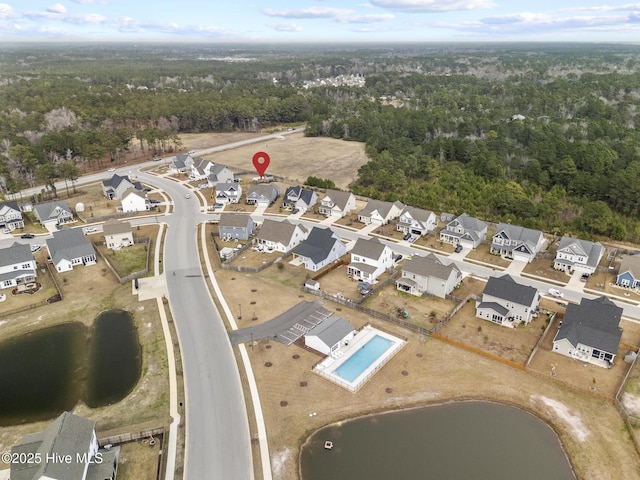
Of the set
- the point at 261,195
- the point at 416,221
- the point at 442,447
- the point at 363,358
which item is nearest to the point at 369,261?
the point at 416,221

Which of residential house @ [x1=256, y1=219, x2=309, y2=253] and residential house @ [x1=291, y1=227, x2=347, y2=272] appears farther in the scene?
residential house @ [x1=256, y1=219, x2=309, y2=253]

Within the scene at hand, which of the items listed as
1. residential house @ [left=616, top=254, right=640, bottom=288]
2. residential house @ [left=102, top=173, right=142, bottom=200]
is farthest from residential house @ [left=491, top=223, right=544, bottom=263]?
residential house @ [left=102, top=173, right=142, bottom=200]

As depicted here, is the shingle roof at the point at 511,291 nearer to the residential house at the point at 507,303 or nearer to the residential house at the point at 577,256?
the residential house at the point at 507,303

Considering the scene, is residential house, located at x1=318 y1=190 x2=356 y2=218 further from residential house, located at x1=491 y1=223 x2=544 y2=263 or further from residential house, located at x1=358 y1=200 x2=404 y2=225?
residential house, located at x1=491 y1=223 x2=544 y2=263

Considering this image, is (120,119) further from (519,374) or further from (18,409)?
(519,374)

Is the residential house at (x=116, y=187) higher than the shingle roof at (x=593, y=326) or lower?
lower

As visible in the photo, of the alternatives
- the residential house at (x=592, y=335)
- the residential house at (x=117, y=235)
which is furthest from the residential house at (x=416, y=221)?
the residential house at (x=117, y=235)
